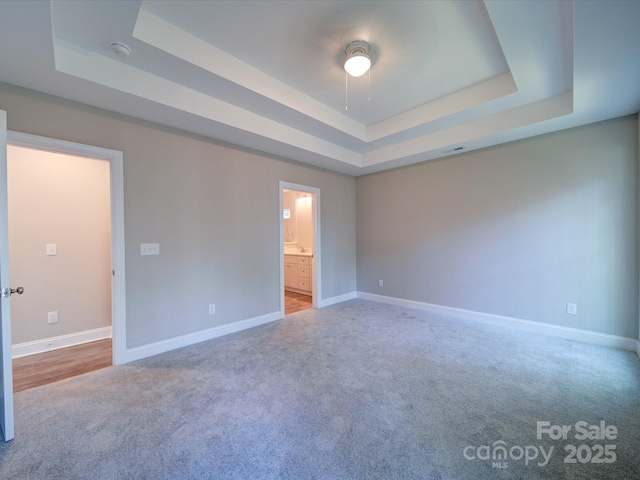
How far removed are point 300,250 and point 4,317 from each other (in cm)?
535

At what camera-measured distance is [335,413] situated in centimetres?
190

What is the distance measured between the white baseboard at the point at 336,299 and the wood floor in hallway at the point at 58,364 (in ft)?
10.00

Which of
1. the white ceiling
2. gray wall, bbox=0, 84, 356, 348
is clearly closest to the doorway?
gray wall, bbox=0, 84, 356, 348

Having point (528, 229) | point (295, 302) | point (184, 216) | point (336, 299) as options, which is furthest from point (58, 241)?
point (528, 229)

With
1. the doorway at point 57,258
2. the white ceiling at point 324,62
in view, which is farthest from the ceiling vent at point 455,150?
the doorway at point 57,258

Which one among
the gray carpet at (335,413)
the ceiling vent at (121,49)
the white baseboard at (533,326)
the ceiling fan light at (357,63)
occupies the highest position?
the ceiling fan light at (357,63)

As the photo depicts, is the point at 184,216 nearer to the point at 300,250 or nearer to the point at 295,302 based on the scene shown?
the point at 295,302

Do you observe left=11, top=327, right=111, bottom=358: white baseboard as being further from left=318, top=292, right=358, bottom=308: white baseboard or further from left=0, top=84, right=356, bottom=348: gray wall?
left=318, top=292, right=358, bottom=308: white baseboard

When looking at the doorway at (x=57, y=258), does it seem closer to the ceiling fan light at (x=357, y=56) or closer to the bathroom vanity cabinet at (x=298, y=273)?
the ceiling fan light at (x=357, y=56)

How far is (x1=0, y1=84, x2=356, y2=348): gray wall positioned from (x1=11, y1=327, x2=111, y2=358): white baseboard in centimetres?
114

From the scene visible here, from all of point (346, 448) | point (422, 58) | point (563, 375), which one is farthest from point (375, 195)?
point (346, 448)

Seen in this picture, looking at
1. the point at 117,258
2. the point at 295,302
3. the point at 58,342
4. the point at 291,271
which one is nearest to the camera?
the point at 117,258

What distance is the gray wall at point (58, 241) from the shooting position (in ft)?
9.43

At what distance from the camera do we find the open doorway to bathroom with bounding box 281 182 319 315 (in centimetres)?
473
